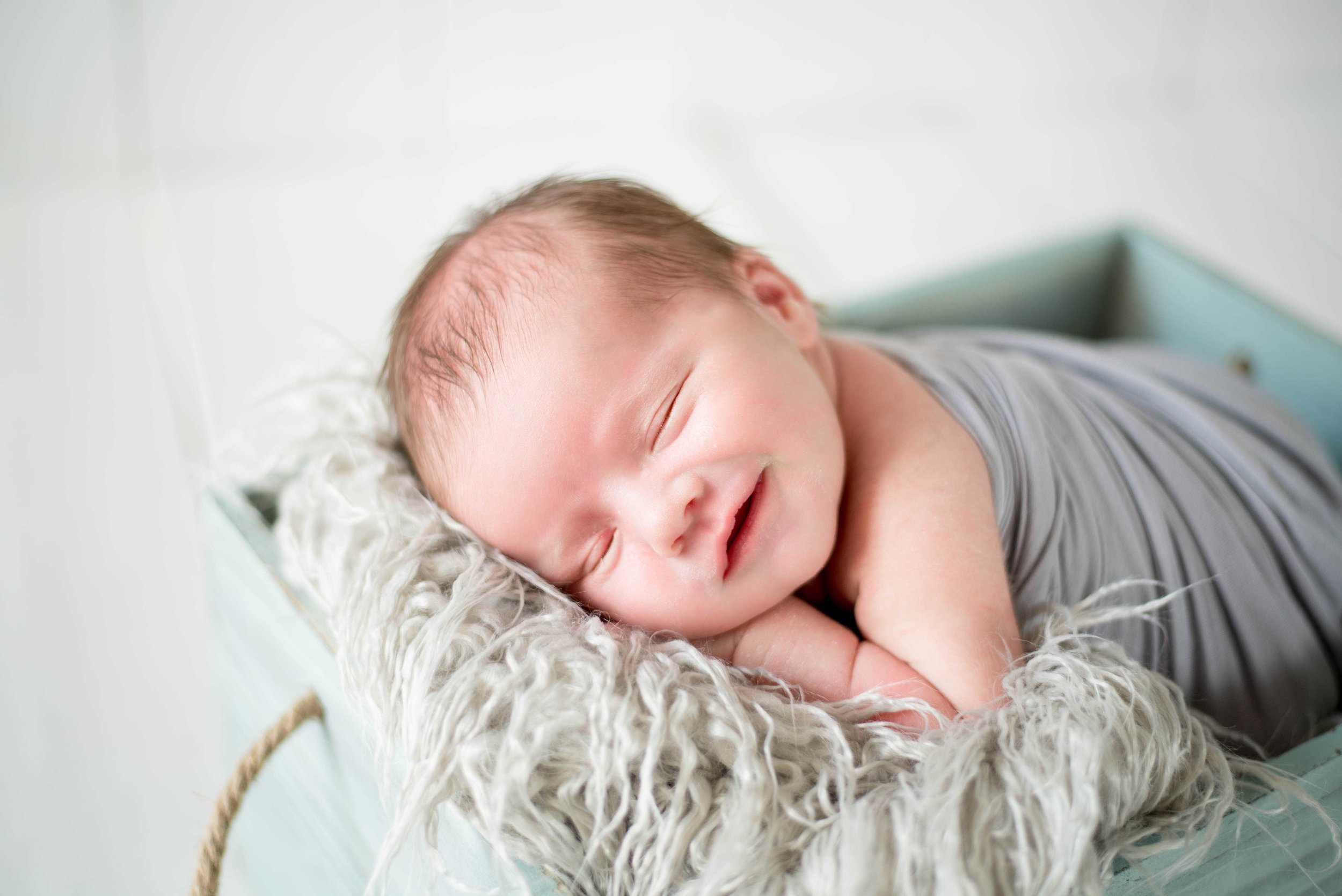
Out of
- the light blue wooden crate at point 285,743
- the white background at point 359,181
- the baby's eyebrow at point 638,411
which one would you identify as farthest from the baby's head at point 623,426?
the white background at point 359,181

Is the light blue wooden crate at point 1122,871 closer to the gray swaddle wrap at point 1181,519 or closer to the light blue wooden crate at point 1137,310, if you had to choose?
the light blue wooden crate at point 1137,310

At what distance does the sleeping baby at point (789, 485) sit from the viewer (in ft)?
2.11

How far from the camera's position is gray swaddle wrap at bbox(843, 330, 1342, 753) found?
2.48ft

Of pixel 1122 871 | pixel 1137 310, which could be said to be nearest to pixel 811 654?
pixel 1122 871

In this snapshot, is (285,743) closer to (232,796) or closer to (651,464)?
(232,796)

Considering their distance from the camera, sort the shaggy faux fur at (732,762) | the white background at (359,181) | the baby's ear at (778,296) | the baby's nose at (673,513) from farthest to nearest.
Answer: the white background at (359,181), the baby's ear at (778,296), the baby's nose at (673,513), the shaggy faux fur at (732,762)

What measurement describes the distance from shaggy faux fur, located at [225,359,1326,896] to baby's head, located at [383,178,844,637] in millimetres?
41

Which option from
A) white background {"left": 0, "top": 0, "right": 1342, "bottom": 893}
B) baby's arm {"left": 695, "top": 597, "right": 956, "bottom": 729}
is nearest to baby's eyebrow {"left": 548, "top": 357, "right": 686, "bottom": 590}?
baby's arm {"left": 695, "top": 597, "right": 956, "bottom": 729}

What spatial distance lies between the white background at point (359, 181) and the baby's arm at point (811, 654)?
1.57 feet

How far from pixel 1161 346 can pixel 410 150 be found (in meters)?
1.39

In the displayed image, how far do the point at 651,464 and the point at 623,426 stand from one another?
30 mm

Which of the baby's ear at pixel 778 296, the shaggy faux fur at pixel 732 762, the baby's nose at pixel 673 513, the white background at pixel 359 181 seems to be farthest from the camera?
the white background at pixel 359 181

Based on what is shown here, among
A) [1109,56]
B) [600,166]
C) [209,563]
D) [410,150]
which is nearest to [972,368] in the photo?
[209,563]

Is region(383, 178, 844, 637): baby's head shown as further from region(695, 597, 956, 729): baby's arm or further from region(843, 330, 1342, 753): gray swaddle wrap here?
region(843, 330, 1342, 753): gray swaddle wrap
